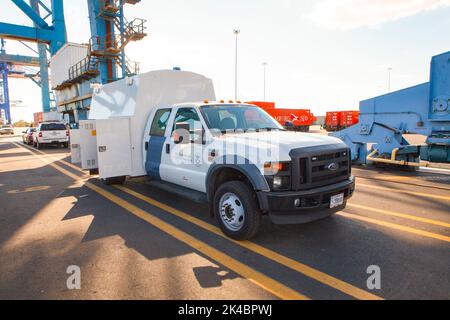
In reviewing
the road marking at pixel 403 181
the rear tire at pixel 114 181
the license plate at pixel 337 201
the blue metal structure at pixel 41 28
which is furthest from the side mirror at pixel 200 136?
the blue metal structure at pixel 41 28

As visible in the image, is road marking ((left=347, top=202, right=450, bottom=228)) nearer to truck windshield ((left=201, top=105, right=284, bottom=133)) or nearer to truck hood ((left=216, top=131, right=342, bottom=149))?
truck hood ((left=216, top=131, right=342, bottom=149))

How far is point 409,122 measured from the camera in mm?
8484

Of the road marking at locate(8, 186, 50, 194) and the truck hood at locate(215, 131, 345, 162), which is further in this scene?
the road marking at locate(8, 186, 50, 194)

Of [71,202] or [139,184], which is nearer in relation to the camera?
[71,202]

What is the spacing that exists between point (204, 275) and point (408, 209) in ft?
13.6

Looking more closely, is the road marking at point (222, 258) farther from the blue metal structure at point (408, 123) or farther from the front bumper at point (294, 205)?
the blue metal structure at point (408, 123)

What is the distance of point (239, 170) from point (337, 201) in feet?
4.65

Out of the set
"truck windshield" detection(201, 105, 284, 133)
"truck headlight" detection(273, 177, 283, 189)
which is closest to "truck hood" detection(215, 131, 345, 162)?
"truck headlight" detection(273, 177, 283, 189)

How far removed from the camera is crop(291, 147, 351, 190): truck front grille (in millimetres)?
3805

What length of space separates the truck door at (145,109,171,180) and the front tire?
2027 millimetres

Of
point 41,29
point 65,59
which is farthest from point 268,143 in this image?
point 41,29
